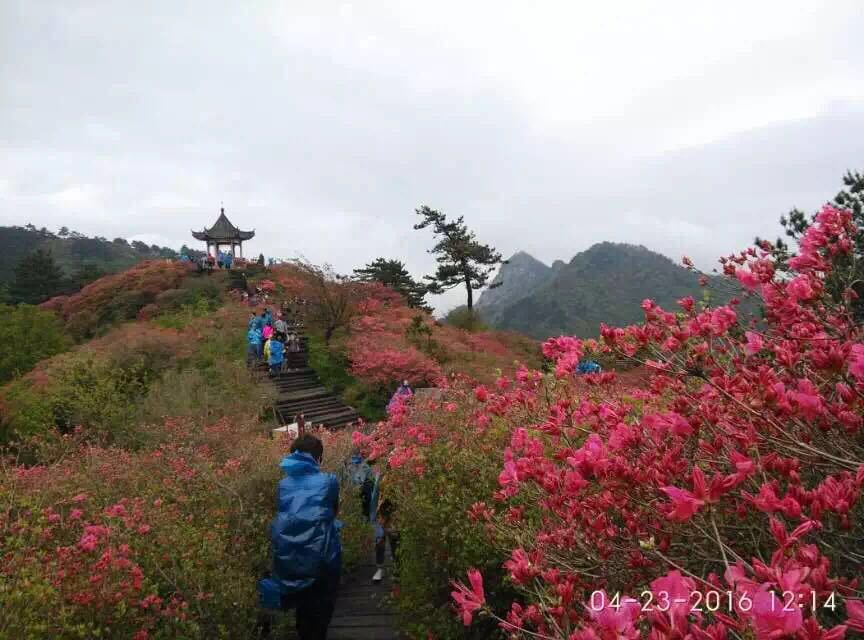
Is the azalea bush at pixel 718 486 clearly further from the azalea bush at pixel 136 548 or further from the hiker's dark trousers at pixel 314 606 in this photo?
the azalea bush at pixel 136 548

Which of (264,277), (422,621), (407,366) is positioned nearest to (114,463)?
(422,621)

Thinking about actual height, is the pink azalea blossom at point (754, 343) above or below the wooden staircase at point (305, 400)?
above

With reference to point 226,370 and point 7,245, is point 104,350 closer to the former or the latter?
point 226,370

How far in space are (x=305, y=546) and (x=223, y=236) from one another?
37118 mm

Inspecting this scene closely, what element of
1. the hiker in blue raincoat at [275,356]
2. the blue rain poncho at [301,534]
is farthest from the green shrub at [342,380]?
the blue rain poncho at [301,534]

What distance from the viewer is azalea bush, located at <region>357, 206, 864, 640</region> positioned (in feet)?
3.76

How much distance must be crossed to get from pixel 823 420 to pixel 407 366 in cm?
1226

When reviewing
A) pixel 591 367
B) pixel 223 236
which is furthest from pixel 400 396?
pixel 223 236

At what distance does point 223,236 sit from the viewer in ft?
119

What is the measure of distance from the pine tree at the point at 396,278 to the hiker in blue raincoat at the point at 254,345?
12856 mm

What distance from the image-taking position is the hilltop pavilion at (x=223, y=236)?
3575 centimetres

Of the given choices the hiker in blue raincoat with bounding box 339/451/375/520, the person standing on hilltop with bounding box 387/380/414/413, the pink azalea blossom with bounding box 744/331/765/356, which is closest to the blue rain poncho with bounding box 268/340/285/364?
the person standing on hilltop with bounding box 387/380/414/413

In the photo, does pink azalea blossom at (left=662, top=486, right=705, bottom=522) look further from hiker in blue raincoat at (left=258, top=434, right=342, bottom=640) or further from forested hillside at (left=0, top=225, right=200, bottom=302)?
forested hillside at (left=0, top=225, right=200, bottom=302)

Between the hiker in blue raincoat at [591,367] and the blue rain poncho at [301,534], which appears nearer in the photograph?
the blue rain poncho at [301,534]
